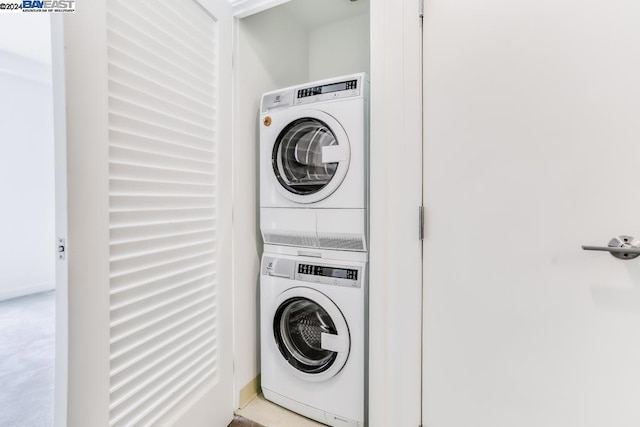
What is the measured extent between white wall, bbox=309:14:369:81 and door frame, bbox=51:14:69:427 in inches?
66.9

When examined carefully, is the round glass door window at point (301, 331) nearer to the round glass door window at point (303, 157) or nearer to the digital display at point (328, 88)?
the round glass door window at point (303, 157)

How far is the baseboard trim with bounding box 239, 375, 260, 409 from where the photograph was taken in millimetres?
1535

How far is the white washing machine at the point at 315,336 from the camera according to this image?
51.6 inches

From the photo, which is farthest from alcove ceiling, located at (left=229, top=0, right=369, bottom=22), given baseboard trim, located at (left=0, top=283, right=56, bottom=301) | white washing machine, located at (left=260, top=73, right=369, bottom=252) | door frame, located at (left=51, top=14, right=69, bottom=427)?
baseboard trim, located at (left=0, top=283, right=56, bottom=301)

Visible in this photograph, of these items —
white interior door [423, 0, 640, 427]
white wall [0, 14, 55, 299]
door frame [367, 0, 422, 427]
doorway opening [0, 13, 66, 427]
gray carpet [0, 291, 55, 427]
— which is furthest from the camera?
white wall [0, 14, 55, 299]

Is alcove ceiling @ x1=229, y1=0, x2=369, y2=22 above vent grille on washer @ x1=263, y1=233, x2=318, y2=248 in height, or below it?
above

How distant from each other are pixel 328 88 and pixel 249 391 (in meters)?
1.74

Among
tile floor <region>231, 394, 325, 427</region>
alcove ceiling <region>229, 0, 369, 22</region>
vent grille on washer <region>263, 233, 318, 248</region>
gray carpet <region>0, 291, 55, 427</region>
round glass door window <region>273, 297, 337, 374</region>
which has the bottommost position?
gray carpet <region>0, 291, 55, 427</region>

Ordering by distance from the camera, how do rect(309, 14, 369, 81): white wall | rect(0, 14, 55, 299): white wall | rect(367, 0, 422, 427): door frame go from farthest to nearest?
rect(0, 14, 55, 299): white wall < rect(309, 14, 369, 81): white wall < rect(367, 0, 422, 427): door frame

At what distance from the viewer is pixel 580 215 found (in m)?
0.95

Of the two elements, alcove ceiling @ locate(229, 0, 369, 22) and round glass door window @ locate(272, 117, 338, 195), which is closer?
round glass door window @ locate(272, 117, 338, 195)

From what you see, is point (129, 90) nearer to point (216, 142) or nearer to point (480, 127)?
point (216, 142)

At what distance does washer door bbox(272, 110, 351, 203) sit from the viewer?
133cm

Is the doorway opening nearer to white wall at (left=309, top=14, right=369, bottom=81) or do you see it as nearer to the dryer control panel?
white wall at (left=309, top=14, right=369, bottom=81)
